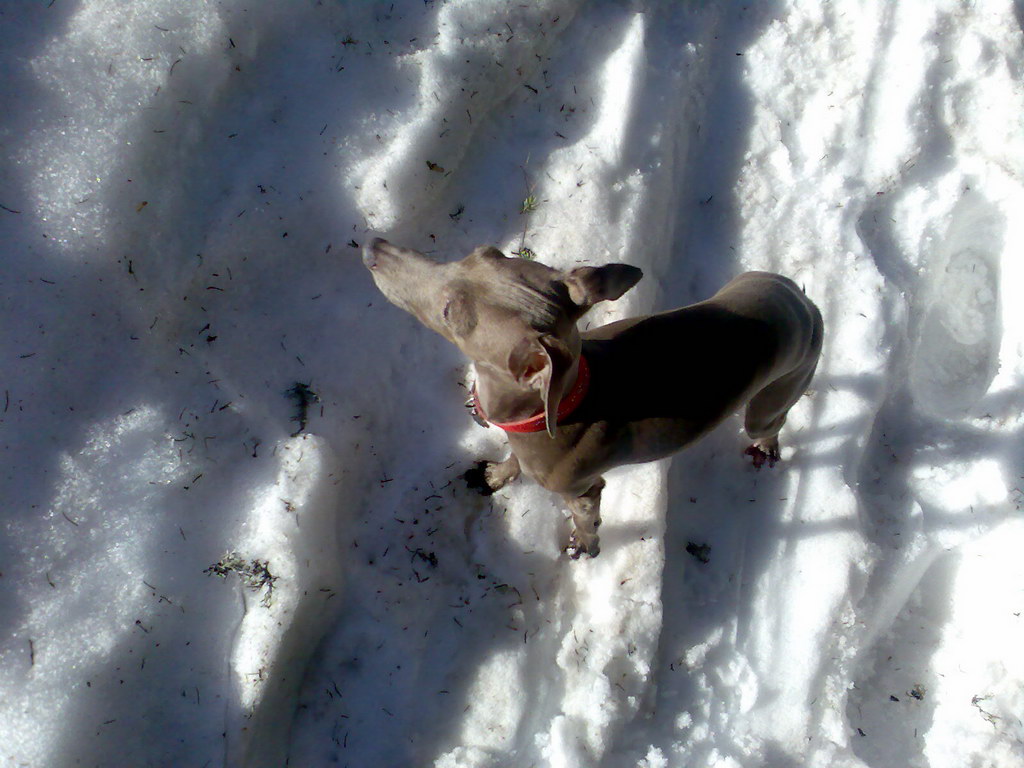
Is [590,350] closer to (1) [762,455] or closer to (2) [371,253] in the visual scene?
(2) [371,253]

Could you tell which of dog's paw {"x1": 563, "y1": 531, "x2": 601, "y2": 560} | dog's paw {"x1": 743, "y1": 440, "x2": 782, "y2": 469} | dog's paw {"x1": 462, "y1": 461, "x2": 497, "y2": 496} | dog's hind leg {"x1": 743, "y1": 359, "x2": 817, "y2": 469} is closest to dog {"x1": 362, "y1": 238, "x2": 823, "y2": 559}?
dog's hind leg {"x1": 743, "y1": 359, "x2": 817, "y2": 469}

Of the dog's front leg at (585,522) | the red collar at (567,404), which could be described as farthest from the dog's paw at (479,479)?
the red collar at (567,404)

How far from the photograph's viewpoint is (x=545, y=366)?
2.73 metres

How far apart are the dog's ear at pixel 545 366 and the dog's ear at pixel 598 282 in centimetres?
27

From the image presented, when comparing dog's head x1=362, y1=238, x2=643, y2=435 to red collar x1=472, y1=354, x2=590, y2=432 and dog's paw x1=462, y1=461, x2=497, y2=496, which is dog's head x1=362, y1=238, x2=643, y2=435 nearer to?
red collar x1=472, y1=354, x2=590, y2=432

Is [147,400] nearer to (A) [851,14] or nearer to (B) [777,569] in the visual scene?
(B) [777,569]

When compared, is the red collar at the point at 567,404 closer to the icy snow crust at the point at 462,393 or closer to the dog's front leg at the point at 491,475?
the dog's front leg at the point at 491,475

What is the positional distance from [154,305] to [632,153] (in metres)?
3.44

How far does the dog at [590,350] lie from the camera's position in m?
3.00

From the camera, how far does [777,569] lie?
4602 mm

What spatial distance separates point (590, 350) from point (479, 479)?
1.50 meters

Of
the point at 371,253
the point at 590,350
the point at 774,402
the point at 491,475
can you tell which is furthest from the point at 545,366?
the point at 774,402

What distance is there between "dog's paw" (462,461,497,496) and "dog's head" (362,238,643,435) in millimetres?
1360

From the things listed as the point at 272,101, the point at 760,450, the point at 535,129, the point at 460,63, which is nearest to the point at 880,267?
the point at 760,450
